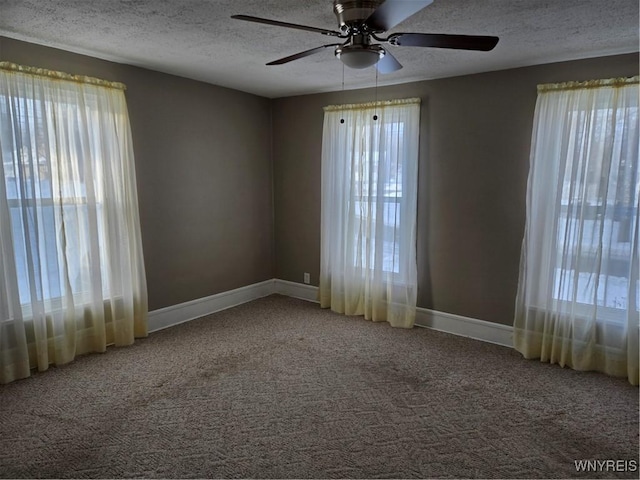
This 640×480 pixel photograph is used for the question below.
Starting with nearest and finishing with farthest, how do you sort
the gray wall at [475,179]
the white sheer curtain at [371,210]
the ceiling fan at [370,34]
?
the ceiling fan at [370,34], the gray wall at [475,179], the white sheer curtain at [371,210]

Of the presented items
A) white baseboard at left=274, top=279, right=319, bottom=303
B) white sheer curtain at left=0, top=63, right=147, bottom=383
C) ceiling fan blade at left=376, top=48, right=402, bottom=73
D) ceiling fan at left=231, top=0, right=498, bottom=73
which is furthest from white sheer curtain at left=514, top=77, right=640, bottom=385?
white sheer curtain at left=0, top=63, right=147, bottom=383

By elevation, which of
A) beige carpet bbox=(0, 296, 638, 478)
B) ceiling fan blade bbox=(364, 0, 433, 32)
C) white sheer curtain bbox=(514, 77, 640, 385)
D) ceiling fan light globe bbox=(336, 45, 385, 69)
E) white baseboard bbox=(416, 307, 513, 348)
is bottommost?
beige carpet bbox=(0, 296, 638, 478)

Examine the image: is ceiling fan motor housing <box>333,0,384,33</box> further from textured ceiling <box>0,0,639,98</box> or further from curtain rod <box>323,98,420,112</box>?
curtain rod <box>323,98,420,112</box>

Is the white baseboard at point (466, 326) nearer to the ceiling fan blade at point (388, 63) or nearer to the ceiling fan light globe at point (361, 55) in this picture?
the ceiling fan blade at point (388, 63)

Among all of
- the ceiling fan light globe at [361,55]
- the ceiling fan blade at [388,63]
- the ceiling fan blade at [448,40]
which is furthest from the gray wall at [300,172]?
the ceiling fan light globe at [361,55]

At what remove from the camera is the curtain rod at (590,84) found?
2.90 metres

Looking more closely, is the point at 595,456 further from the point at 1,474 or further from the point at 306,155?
the point at 306,155

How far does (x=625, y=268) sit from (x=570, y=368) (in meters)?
0.89

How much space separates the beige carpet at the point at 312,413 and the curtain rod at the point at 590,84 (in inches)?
86.5

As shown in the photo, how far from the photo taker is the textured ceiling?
7.41 feet

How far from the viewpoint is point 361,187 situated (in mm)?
4301

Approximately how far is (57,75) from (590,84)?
13.1ft

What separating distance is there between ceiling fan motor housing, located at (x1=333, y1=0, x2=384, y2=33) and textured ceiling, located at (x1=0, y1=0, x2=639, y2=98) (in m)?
0.23

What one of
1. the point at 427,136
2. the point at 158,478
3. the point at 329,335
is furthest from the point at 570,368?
the point at 158,478
